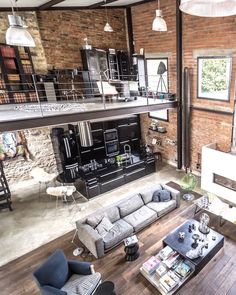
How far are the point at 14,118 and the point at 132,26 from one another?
20.4 feet

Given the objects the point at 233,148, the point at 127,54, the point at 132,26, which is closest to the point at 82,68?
the point at 127,54

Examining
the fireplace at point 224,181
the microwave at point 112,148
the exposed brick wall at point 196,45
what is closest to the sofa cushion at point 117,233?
the fireplace at point 224,181

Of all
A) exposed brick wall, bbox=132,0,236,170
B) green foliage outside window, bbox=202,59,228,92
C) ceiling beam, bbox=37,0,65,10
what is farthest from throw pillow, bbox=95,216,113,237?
ceiling beam, bbox=37,0,65,10

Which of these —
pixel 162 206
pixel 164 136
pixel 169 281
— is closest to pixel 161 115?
pixel 164 136

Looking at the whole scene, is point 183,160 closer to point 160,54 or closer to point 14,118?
point 160,54

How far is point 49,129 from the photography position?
7.49 m

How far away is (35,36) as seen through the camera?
261 inches

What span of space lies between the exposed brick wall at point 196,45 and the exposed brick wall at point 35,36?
143 inches

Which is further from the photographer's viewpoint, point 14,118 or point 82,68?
point 82,68

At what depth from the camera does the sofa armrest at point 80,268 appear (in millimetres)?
3660

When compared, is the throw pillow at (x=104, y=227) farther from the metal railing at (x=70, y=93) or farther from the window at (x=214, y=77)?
the window at (x=214, y=77)

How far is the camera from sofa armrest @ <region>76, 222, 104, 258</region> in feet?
14.1

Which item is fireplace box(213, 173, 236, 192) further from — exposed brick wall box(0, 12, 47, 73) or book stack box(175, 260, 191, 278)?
exposed brick wall box(0, 12, 47, 73)

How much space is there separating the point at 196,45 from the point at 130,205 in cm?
485
